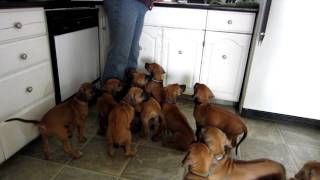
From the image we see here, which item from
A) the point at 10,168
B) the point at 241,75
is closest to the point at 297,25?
the point at 241,75

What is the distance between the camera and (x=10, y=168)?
62.2 inches

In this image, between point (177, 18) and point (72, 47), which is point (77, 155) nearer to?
point (72, 47)

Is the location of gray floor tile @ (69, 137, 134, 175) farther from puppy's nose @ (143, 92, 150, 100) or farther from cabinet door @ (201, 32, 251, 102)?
cabinet door @ (201, 32, 251, 102)

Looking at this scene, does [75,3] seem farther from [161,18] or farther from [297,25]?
[297,25]

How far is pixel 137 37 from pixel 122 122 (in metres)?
1.03

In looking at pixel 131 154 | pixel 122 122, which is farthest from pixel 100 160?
pixel 122 122

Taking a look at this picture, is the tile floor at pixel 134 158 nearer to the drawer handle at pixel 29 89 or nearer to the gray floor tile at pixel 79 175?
the gray floor tile at pixel 79 175

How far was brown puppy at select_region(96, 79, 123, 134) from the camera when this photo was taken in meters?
→ 1.78

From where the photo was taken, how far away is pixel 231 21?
2281mm

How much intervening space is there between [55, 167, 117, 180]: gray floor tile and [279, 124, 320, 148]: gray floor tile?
149 cm

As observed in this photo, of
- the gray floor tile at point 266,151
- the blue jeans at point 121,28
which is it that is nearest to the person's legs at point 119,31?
the blue jeans at point 121,28

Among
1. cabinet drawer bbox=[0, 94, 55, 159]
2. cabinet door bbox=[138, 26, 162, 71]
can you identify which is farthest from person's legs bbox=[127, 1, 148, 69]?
cabinet drawer bbox=[0, 94, 55, 159]

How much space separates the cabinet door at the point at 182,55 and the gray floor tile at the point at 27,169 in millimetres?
1430

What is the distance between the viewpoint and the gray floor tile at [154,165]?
62.6 inches
